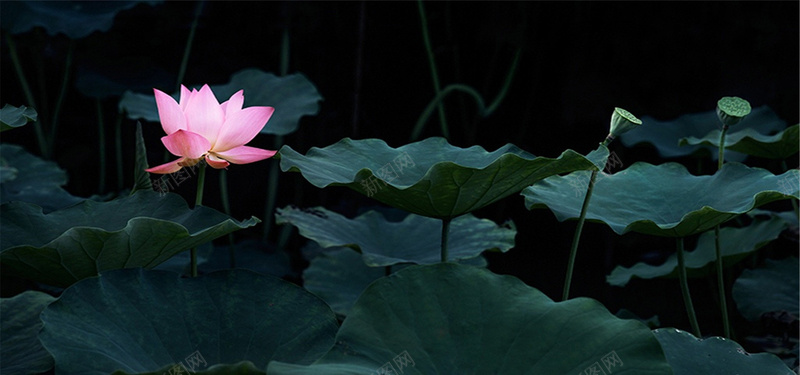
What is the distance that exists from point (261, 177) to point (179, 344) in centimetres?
219

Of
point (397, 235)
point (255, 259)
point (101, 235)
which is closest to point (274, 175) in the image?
point (255, 259)

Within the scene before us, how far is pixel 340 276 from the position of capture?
1738 millimetres

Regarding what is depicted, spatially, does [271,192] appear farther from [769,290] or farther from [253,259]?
[769,290]

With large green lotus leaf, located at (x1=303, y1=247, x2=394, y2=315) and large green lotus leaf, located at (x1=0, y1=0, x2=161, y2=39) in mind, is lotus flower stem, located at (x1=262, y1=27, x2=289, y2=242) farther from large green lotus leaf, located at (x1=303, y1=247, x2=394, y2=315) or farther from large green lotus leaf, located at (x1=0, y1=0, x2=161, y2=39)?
large green lotus leaf, located at (x1=303, y1=247, x2=394, y2=315)

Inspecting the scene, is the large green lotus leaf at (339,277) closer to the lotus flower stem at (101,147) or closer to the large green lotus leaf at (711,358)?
the large green lotus leaf at (711,358)

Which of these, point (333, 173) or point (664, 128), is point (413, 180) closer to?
point (333, 173)

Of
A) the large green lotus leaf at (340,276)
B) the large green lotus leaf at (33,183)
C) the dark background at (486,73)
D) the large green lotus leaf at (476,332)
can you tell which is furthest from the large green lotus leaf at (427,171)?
the dark background at (486,73)

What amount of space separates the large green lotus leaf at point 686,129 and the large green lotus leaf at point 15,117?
158cm

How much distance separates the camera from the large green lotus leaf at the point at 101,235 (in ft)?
2.70

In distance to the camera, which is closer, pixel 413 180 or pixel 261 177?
pixel 413 180

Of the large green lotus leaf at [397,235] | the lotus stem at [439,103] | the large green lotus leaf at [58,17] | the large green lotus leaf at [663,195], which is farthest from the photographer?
the lotus stem at [439,103]

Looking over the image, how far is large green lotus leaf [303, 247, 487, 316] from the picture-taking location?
65.1 inches

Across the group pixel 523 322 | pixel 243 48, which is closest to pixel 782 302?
pixel 523 322

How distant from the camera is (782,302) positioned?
1555 mm
